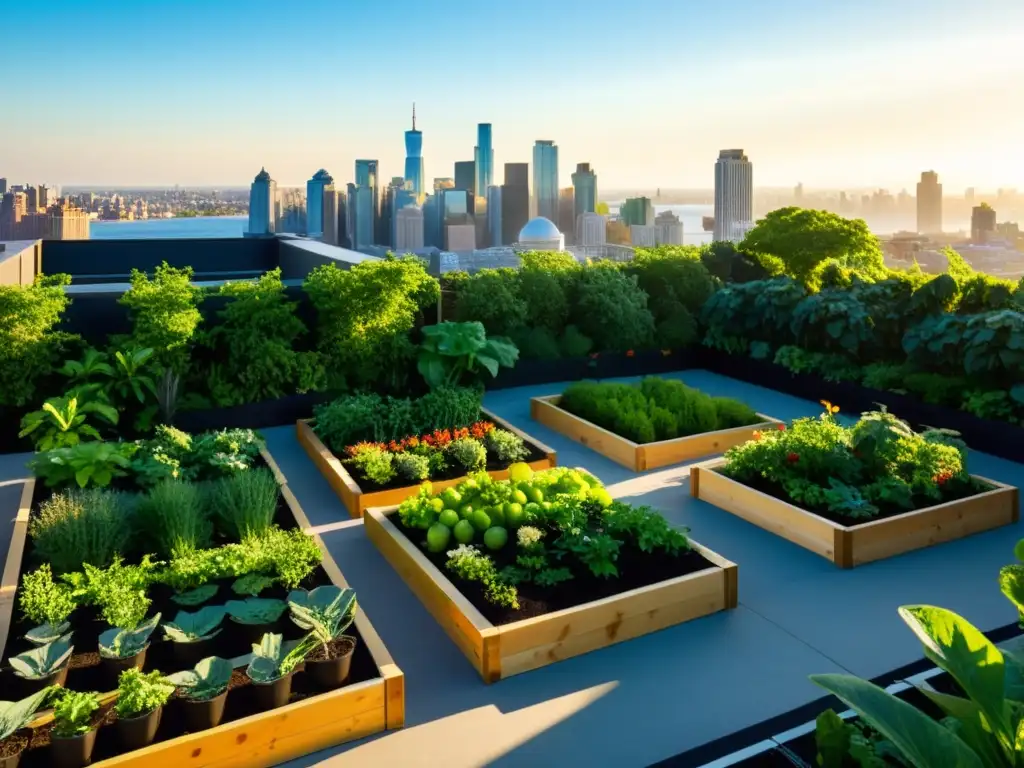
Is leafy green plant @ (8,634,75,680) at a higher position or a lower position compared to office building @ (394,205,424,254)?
lower

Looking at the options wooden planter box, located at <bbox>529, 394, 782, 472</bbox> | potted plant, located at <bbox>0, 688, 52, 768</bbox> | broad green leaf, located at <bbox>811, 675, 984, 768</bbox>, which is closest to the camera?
broad green leaf, located at <bbox>811, 675, 984, 768</bbox>

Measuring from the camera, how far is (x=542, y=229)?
114 feet

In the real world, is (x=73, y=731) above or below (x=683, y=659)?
above

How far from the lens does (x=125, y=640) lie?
3186mm

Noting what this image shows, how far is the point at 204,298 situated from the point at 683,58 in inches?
341

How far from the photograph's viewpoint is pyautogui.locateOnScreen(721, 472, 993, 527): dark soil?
4754 mm

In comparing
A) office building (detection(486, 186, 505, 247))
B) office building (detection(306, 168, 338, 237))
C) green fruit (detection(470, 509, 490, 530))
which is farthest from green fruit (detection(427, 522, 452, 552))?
office building (detection(486, 186, 505, 247))

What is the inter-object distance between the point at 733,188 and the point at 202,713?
1184 inches

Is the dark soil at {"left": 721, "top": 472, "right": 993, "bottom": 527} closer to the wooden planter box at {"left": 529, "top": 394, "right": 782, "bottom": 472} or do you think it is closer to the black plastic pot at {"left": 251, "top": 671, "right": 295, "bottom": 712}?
the wooden planter box at {"left": 529, "top": 394, "right": 782, "bottom": 472}

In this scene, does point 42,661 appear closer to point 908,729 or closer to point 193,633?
point 193,633

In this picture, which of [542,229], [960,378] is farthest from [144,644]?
[542,229]

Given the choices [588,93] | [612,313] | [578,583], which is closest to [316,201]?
[588,93]

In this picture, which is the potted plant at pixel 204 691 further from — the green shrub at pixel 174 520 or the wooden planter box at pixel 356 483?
the wooden planter box at pixel 356 483

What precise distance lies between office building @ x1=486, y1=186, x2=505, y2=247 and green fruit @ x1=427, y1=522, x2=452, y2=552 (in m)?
34.3
